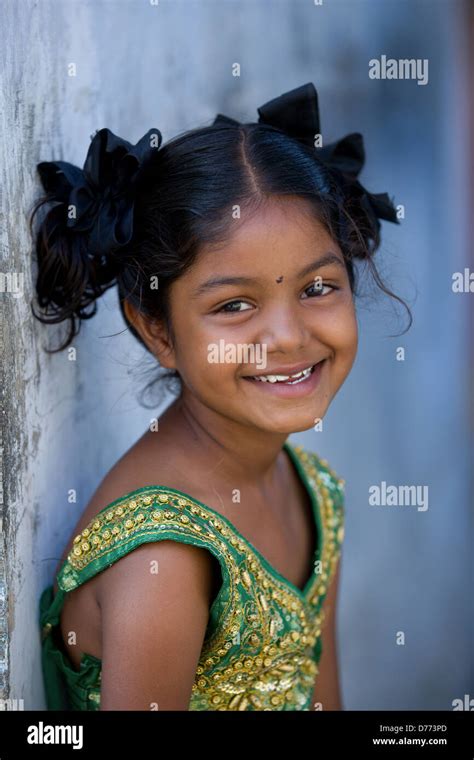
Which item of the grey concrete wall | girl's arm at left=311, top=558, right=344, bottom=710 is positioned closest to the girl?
the grey concrete wall

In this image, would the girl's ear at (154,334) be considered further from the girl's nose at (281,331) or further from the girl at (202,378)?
the girl's nose at (281,331)

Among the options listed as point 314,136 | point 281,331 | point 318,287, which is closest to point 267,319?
point 281,331

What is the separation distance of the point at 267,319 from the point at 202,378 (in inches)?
6.3

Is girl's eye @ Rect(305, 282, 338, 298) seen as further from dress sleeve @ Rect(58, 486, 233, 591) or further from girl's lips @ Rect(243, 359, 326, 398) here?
dress sleeve @ Rect(58, 486, 233, 591)

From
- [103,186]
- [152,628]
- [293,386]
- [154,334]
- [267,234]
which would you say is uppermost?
[103,186]

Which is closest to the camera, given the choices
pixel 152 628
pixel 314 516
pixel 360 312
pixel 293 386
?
pixel 152 628

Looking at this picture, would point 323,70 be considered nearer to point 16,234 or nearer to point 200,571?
point 16,234

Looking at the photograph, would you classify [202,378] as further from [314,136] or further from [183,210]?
[314,136]

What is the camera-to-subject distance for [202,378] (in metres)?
1.53

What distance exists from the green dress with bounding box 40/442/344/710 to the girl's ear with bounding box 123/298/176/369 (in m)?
0.28

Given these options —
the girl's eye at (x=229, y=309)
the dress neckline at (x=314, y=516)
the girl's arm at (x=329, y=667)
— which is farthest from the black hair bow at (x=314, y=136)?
the girl's arm at (x=329, y=667)

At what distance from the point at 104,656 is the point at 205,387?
19.0 inches

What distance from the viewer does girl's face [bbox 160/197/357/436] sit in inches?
57.8

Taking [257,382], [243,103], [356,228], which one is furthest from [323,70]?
[257,382]
